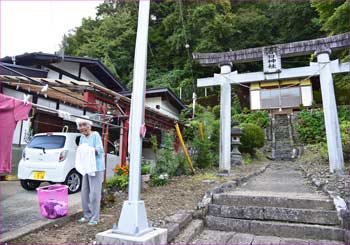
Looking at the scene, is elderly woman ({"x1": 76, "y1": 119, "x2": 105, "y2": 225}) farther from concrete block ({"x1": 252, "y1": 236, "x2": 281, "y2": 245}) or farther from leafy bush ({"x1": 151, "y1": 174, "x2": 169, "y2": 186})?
leafy bush ({"x1": 151, "y1": 174, "x2": 169, "y2": 186})

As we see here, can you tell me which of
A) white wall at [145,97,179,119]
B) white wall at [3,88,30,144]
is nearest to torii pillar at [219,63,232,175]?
white wall at [145,97,179,119]

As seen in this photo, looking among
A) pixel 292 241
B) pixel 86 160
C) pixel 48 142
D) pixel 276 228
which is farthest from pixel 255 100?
pixel 86 160

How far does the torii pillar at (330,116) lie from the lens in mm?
7746

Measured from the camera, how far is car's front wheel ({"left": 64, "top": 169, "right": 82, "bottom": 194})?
279 inches

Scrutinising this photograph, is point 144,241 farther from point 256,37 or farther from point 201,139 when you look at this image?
point 256,37

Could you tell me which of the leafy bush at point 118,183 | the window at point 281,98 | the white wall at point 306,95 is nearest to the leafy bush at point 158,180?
the leafy bush at point 118,183

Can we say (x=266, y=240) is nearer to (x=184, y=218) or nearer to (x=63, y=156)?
(x=184, y=218)

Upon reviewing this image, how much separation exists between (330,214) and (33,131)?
434 inches

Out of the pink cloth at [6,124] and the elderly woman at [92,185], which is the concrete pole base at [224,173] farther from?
the pink cloth at [6,124]

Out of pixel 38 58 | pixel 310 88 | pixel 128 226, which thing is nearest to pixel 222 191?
pixel 128 226

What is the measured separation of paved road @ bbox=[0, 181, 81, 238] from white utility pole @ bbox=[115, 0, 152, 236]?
179 cm

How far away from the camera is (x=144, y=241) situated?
2943mm

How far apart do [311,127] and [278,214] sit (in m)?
15.4

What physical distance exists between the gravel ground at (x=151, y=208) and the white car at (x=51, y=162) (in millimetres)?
1816
